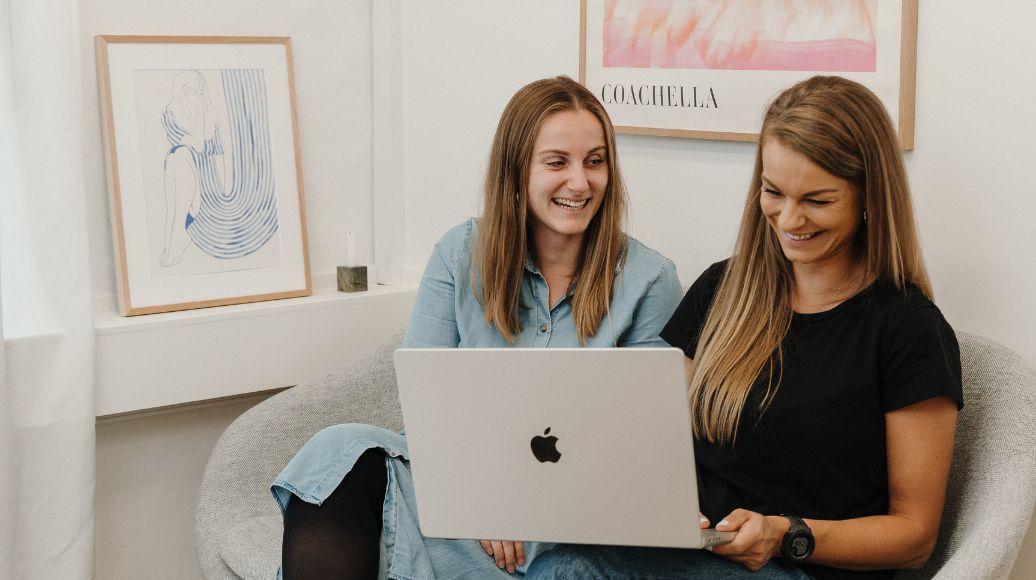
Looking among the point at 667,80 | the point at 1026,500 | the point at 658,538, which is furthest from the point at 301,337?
the point at 1026,500

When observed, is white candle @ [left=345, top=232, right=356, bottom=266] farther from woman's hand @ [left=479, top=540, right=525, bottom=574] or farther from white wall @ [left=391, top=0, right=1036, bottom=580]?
woman's hand @ [left=479, top=540, right=525, bottom=574]

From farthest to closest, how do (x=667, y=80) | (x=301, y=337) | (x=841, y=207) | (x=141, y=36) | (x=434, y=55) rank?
(x=434, y=55) → (x=301, y=337) → (x=141, y=36) → (x=667, y=80) → (x=841, y=207)

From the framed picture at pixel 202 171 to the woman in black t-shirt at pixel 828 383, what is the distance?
1168 millimetres

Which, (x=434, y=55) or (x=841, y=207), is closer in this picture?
(x=841, y=207)

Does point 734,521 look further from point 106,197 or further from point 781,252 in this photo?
point 106,197

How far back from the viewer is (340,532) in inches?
58.9

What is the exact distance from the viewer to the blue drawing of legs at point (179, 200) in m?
2.19

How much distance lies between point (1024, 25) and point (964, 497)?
2.22 feet

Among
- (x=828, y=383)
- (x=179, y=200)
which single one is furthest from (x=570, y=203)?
(x=179, y=200)

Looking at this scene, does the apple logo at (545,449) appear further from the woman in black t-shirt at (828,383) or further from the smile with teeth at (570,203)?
the smile with teeth at (570,203)

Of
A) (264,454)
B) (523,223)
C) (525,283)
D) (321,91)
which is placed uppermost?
(321,91)

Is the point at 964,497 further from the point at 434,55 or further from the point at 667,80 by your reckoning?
the point at 434,55

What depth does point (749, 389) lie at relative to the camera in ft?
4.72

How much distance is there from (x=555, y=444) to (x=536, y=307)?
631 millimetres
